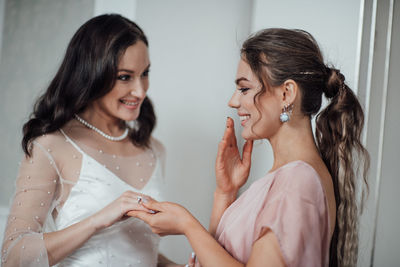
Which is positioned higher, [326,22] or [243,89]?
[326,22]

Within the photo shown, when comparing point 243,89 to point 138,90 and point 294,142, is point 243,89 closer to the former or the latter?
point 294,142

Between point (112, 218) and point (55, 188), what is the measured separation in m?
0.31

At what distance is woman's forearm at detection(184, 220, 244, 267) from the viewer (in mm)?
1077

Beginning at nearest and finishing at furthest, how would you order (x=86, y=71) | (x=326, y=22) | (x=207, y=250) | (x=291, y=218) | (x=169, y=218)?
(x=291, y=218), (x=207, y=250), (x=169, y=218), (x=86, y=71), (x=326, y=22)

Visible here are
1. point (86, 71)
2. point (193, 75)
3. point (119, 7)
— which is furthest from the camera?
point (193, 75)

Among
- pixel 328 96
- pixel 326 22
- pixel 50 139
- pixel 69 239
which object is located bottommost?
pixel 69 239

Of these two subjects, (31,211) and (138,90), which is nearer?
(31,211)

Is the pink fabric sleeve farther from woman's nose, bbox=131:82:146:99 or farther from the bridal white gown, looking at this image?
woman's nose, bbox=131:82:146:99

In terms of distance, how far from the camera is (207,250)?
1.10 meters

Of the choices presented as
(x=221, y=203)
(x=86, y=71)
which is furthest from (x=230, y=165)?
(x=86, y=71)

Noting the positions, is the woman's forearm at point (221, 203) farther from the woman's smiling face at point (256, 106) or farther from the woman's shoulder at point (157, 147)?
the woman's shoulder at point (157, 147)

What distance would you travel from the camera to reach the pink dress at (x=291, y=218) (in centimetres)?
98

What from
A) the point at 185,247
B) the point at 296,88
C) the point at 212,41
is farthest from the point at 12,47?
the point at 296,88

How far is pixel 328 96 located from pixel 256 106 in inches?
10.4
